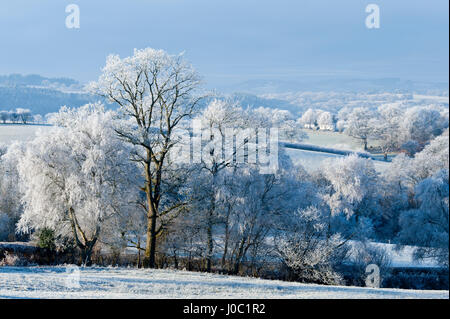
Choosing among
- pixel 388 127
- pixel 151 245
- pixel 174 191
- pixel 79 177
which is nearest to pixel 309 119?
pixel 388 127

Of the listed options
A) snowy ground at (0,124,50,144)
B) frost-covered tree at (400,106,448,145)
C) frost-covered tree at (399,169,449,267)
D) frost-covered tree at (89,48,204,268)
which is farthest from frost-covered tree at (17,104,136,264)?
frost-covered tree at (400,106,448,145)

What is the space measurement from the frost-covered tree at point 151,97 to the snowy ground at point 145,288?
6181 millimetres

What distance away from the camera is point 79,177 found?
63.8ft

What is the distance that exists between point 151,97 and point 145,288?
34.2 feet

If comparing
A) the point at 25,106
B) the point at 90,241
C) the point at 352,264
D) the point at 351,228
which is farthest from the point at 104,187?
the point at 25,106

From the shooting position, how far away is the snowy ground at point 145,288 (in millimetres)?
10977

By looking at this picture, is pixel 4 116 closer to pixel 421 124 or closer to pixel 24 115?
pixel 24 115

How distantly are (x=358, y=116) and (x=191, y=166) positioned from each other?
52.4 m

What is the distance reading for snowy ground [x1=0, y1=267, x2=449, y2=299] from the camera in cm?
1098

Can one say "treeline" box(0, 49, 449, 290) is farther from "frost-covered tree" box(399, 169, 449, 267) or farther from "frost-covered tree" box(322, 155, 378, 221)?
"frost-covered tree" box(322, 155, 378, 221)

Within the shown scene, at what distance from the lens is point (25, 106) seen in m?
53.2

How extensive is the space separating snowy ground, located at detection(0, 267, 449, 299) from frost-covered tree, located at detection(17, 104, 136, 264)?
429 centimetres
